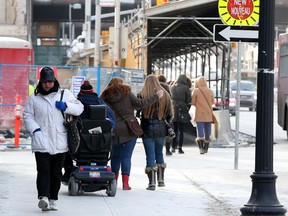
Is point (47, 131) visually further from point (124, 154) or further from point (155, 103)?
point (155, 103)

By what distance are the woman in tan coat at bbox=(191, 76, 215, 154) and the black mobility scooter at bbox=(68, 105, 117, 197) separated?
9.22 m

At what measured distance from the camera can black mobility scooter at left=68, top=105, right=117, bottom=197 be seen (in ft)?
43.6

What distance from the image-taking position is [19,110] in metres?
24.0

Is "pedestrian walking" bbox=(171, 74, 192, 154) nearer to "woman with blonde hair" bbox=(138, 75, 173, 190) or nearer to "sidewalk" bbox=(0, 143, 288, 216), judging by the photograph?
"sidewalk" bbox=(0, 143, 288, 216)

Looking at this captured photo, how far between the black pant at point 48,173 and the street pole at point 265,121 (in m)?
2.66

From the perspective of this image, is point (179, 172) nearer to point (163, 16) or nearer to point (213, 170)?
point (213, 170)

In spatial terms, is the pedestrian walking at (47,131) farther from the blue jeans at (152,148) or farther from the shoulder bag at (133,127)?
the blue jeans at (152,148)

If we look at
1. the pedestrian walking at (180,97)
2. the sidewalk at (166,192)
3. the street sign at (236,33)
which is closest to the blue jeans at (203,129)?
the pedestrian walking at (180,97)

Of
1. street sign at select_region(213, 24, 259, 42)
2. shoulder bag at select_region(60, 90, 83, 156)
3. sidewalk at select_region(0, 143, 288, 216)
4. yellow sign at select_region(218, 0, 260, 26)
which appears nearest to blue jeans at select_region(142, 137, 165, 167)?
sidewalk at select_region(0, 143, 288, 216)

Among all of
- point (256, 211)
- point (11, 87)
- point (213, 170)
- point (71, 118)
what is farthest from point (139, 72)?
point (256, 211)

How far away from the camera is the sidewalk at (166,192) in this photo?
12250 mm

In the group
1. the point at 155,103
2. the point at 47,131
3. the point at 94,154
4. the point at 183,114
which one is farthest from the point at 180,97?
the point at 47,131

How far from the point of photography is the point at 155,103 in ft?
48.1

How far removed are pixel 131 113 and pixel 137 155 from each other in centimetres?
Result: 751
